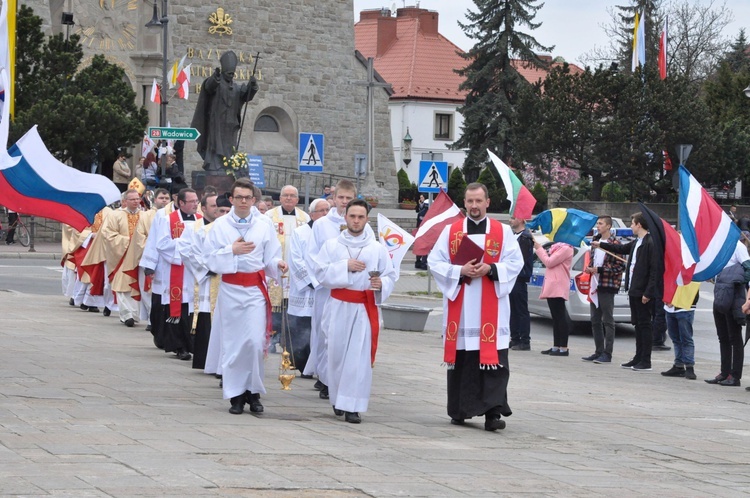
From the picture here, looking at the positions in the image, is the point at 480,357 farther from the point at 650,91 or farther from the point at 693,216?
the point at 650,91

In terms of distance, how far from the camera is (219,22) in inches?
1866

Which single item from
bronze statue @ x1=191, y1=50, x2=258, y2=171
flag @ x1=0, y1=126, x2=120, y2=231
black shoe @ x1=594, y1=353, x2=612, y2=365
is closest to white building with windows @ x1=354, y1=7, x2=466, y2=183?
bronze statue @ x1=191, y1=50, x2=258, y2=171

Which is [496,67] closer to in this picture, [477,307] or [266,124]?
[266,124]

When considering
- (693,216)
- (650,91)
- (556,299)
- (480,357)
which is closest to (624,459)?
(480,357)

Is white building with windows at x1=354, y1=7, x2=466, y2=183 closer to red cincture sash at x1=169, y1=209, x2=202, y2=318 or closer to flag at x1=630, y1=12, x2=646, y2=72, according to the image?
flag at x1=630, y1=12, x2=646, y2=72

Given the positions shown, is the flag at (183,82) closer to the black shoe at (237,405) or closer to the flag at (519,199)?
the flag at (519,199)

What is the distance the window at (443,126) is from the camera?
7569 centimetres

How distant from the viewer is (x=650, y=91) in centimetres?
4938

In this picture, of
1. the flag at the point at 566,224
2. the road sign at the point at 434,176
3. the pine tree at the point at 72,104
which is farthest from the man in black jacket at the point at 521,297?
the pine tree at the point at 72,104

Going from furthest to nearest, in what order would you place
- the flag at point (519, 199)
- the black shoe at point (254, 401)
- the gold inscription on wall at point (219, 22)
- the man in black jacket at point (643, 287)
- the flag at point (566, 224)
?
the gold inscription on wall at point (219, 22)
the flag at point (566, 224)
the flag at point (519, 199)
the man in black jacket at point (643, 287)
the black shoe at point (254, 401)

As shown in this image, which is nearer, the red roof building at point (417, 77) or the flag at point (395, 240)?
the flag at point (395, 240)

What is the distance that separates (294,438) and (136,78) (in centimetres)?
3582

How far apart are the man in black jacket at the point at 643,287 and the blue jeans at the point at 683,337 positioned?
41 centimetres

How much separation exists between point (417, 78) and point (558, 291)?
59.6 meters
